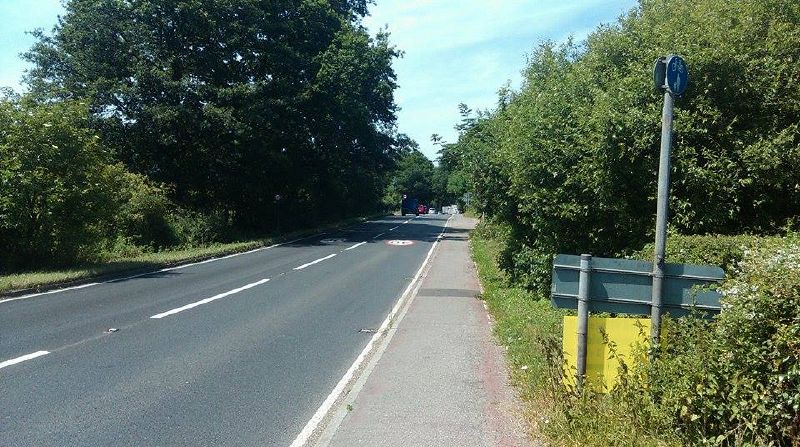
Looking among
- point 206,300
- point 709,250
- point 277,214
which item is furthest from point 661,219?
point 277,214

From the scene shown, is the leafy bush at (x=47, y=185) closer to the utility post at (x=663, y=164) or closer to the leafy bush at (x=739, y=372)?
the utility post at (x=663, y=164)

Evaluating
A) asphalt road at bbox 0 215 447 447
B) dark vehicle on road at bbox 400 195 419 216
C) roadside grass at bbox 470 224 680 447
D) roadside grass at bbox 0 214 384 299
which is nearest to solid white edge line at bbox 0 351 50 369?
asphalt road at bbox 0 215 447 447

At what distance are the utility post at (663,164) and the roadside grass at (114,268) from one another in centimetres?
1356

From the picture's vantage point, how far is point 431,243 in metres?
34.6

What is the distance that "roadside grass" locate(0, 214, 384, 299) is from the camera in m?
15.1

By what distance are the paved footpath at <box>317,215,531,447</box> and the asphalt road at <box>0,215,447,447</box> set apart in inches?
20.3

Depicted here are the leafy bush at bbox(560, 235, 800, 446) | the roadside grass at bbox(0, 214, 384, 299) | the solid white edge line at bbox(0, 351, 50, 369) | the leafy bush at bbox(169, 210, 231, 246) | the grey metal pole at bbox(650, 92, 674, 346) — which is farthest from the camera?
the leafy bush at bbox(169, 210, 231, 246)

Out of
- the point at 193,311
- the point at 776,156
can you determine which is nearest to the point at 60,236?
the point at 193,311

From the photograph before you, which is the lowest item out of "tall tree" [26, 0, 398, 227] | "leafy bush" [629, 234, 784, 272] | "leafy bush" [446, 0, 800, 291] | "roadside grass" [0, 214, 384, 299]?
"roadside grass" [0, 214, 384, 299]

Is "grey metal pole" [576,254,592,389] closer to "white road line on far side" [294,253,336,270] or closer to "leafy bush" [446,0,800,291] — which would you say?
"leafy bush" [446,0,800,291]

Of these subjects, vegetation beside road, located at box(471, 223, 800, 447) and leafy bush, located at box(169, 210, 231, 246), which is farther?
leafy bush, located at box(169, 210, 231, 246)

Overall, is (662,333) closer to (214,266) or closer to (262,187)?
(214,266)

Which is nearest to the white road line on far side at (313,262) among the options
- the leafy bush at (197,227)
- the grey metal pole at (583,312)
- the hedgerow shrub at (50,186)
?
the hedgerow shrub at (50,186)

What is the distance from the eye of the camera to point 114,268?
19.0 meters
